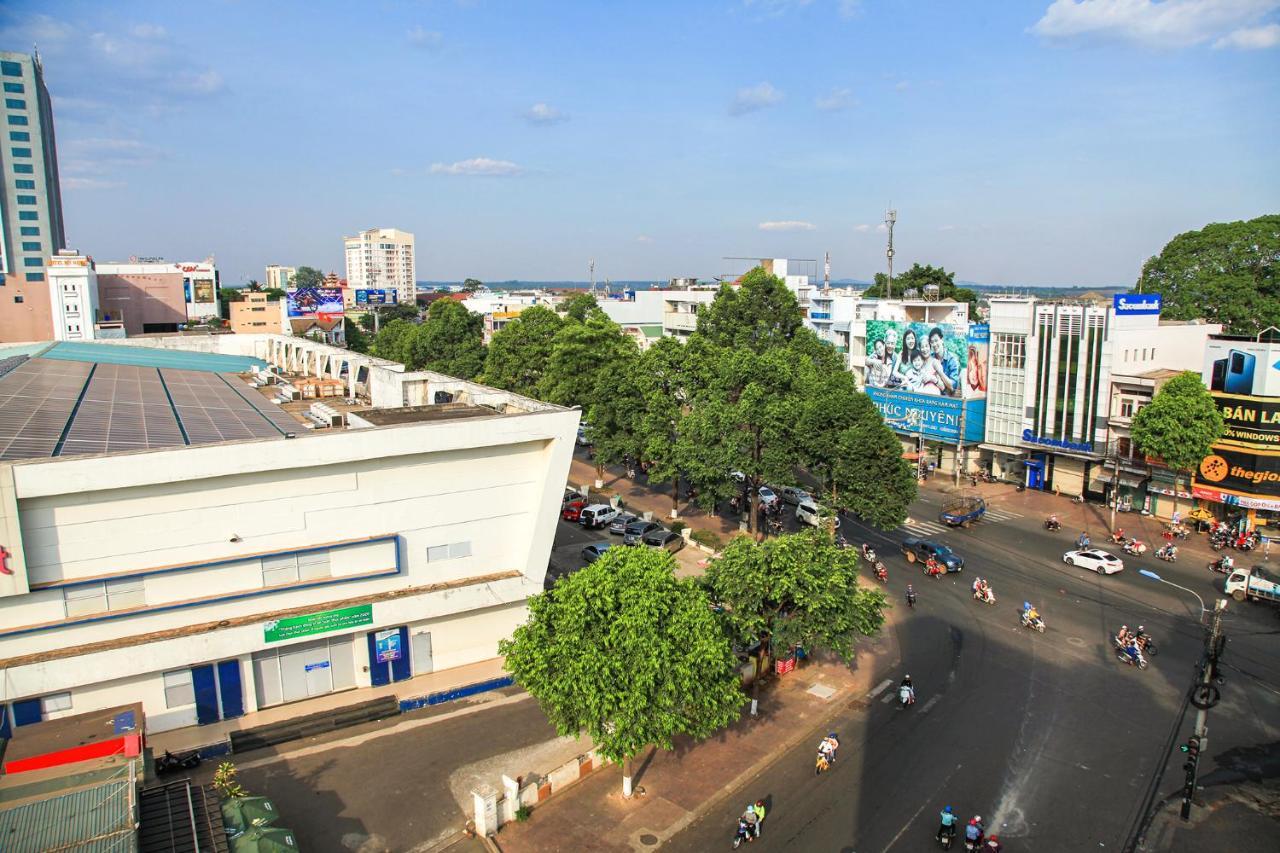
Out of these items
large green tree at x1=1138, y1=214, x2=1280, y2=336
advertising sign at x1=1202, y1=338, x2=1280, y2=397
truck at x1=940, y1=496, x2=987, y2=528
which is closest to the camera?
advertising sign at x1=1202, y1=338, x2=1280, y2=397

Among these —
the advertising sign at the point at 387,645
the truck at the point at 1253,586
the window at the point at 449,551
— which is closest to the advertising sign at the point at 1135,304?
the truck at the point at 1253,586

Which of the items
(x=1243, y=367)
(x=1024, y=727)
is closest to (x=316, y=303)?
(x=1243, y=367)

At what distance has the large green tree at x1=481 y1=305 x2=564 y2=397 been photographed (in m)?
58.2

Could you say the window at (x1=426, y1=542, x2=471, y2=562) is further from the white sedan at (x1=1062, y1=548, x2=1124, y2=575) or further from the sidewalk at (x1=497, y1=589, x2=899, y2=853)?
the white sedan at (x1=1062, y1=548, x2=1124, y2=575)

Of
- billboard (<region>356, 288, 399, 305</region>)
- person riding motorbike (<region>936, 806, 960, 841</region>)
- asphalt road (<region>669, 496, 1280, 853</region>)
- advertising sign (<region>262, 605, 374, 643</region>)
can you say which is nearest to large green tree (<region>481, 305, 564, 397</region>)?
asphalt road (<region>669, 496, 1280, 853</region>)

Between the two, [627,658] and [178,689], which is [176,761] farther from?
[627,658]

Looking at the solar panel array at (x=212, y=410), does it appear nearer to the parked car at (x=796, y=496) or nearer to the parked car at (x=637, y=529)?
the parked car at (x=637, y=529)

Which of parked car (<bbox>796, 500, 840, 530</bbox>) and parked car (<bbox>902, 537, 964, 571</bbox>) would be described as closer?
parked car (<bbox>902, 537, 964, 571</bbox>)

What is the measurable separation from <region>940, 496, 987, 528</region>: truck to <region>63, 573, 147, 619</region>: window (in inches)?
1476

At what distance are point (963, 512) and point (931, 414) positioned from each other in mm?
12585

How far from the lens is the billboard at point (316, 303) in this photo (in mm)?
112750

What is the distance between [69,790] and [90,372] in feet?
87.6

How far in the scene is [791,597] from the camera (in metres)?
24.5

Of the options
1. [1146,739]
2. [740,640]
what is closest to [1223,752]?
[1146,739]
